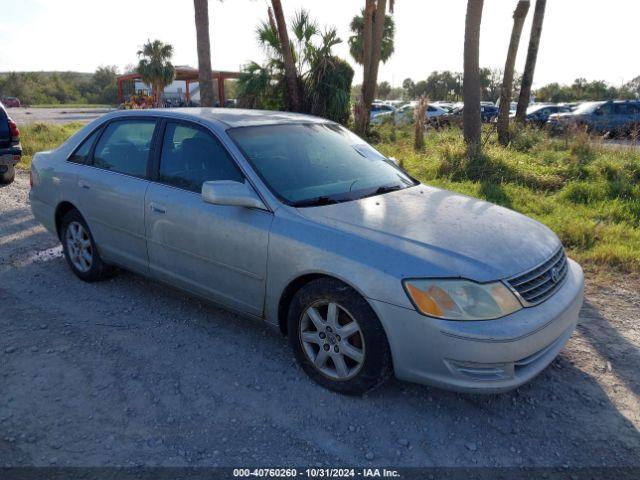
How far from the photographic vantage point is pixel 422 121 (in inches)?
516

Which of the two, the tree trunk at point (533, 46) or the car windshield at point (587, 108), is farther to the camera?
the car windshield at point (587, 108)

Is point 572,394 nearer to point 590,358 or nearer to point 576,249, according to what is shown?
point 590,358

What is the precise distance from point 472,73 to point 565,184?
147 inches

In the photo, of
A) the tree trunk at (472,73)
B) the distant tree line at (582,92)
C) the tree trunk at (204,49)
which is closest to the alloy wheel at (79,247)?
the tree trunk at (204,49)

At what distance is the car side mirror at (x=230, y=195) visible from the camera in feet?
10.5

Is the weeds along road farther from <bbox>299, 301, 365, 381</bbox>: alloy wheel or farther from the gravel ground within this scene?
the gravel ground

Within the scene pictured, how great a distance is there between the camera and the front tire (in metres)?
2.84

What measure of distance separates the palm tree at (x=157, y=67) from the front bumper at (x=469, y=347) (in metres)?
41.3

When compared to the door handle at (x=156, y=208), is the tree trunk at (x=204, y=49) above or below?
above

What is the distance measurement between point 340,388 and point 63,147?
346 cm

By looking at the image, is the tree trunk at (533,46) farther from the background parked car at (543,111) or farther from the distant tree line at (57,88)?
the distant tree line at (57,88)

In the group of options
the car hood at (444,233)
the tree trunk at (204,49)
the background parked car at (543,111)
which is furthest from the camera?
the background parked car at (543,111)

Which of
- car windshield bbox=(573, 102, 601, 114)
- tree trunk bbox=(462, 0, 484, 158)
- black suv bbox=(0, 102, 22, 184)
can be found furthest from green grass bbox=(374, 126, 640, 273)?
car windshield bbox=(573, 102, 601, 114)

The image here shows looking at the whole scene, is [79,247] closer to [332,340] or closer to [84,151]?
[84,151]
